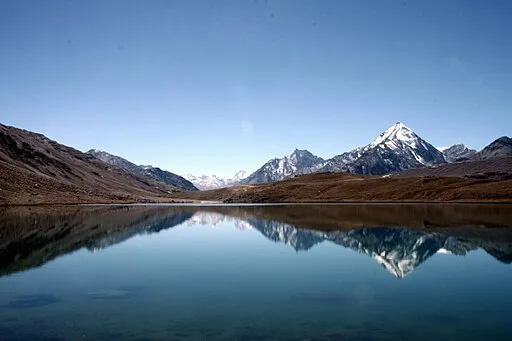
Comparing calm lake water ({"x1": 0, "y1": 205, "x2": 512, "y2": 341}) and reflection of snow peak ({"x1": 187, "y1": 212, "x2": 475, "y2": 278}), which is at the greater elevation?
reflection of snow peak ({"x1": 187, "y1": 212, "x2": 475, "y2": 278})

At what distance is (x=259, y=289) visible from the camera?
3155 centimetres

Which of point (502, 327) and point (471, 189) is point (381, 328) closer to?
point (502, 327)

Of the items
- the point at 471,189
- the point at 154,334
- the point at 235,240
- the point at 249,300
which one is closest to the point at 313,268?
the point at 249,300

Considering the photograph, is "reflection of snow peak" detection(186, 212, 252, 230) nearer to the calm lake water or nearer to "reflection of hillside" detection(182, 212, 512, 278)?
"reflection of hillside" detection(182, 212, 512, 278)

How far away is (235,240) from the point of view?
67.2 meters

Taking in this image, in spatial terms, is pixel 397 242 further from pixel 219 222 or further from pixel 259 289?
pixel 219 222

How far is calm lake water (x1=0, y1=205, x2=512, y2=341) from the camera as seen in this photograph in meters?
21.7

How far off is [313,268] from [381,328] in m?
18.9

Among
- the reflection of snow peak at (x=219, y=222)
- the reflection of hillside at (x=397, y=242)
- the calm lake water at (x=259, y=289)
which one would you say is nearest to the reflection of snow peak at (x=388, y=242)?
the reflection of hillside at (x=397, y=242)

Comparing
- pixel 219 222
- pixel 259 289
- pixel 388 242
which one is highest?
pixel 219 222

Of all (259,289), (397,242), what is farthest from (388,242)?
(259,289)

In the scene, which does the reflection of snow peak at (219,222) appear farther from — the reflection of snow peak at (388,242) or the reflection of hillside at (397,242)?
the reflection of hillside at (397,242)

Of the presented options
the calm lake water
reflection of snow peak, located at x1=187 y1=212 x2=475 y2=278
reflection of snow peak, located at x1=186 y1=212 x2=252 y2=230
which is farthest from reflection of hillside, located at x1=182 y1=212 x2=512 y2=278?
reflection of snow peak, located at x1=186 y1=212 x2=252 y2=230

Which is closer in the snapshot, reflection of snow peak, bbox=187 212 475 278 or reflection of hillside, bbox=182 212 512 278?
reflection of snow peak, bbox=187 212 475 278
